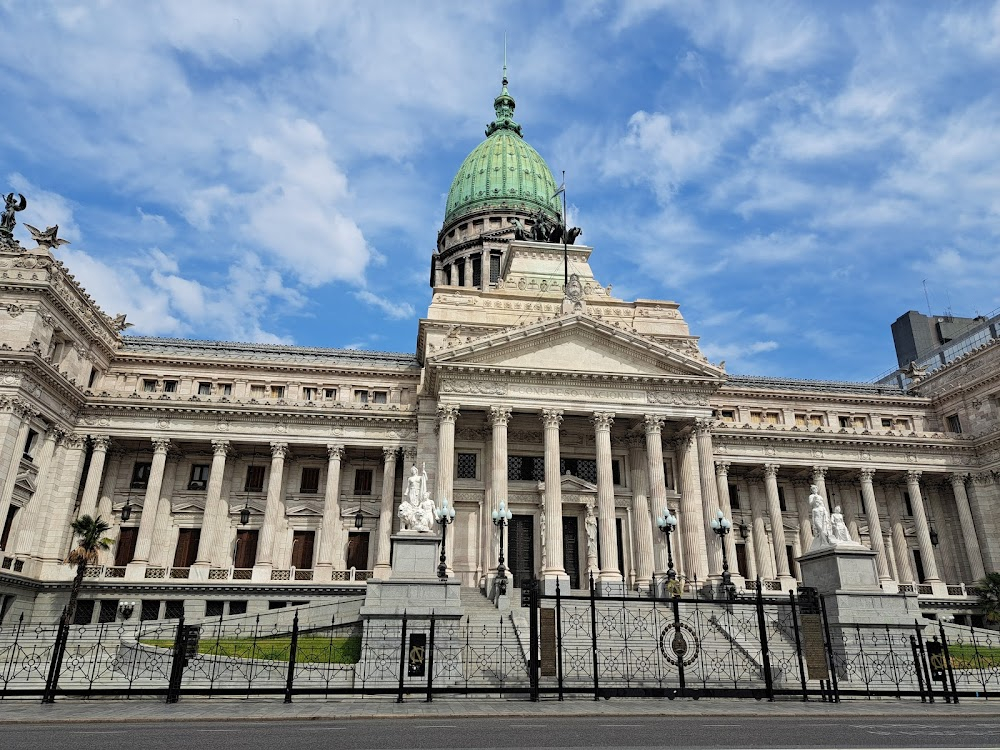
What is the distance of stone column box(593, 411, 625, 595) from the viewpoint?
36328 mm

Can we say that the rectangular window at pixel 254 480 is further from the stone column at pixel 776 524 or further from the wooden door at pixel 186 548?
the stone column at pixel 776 524

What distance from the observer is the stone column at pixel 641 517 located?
37.8 meters

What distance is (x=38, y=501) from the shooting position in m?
39.0

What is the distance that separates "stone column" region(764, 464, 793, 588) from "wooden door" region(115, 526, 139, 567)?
40.6 metres

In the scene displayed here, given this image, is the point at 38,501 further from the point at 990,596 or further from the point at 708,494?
the point at 990,596

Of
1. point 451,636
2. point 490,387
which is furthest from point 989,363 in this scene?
point 451,636

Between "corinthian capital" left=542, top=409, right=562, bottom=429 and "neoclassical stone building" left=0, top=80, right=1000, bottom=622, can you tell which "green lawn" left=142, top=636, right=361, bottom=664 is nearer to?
"neoclassical stone building" left=0, top=80, right=1000, bottom=622

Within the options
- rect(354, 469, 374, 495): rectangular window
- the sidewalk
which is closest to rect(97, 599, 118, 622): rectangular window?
rect(354, 469, 374, 495): rectangular window

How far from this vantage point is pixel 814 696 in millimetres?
19594

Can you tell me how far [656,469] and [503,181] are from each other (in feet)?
153

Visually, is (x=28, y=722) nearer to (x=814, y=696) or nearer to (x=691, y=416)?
(x=814, y=696)

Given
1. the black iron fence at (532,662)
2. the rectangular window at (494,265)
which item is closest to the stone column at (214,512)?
the black iron fence at (532,662)

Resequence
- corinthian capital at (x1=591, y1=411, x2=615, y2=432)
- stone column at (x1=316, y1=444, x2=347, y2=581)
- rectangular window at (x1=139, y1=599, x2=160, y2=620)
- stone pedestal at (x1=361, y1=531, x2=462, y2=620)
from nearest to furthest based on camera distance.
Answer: stone pedestal at (x1=361, y1=531, x2=462, y2=620) < rectangular window at (x1=139, y1=599, x2=160, y2=620) < corinthian capital at (x1=591, y1=411, x2=615, y2=432) < stone column at (x1=316, y1=444, x2=347, y2=581)

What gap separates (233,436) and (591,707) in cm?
3346
